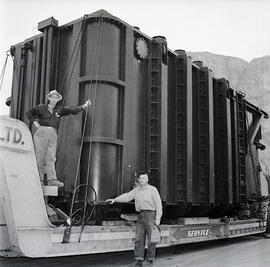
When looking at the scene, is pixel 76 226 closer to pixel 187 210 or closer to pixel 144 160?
pixel 144 160

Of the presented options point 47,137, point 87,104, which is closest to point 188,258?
point 87,104

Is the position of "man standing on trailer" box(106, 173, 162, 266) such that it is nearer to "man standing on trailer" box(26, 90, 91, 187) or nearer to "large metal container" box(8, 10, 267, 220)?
"large metal container" box(8, 10, 267, 220)

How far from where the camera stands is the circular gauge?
6623 mm

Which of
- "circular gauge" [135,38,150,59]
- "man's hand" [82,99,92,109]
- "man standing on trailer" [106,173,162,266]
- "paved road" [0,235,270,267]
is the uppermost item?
"circular gauge" [135,38,150,59]

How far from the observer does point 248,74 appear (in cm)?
6188

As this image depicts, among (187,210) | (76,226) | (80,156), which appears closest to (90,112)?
(80,156)

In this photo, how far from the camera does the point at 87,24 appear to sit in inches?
243

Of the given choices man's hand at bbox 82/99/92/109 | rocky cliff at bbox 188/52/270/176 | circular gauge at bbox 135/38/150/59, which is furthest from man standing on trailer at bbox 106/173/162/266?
rocky cliff at bbox 188/52/270/176

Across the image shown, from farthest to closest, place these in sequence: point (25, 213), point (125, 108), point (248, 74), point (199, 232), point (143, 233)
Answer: point (248, 74) < point (199, 232) < point (125, 108) < point (143, 233) < point (25, 213)

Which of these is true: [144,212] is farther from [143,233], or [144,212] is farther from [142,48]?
[142,48]

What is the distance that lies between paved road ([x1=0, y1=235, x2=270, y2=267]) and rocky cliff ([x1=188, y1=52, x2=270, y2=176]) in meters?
34.7

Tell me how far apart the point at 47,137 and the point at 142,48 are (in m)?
2.47

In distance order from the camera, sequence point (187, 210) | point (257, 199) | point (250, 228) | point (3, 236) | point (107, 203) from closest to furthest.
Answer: point (3, 236)
point (107, 203)
point (187, 210)
point (250, 228)
point (257, 199)

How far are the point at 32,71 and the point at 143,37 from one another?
82.7 inches
